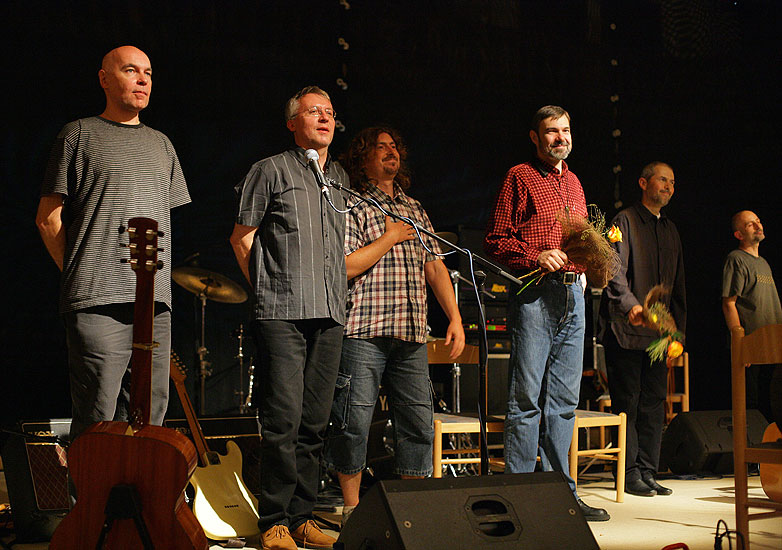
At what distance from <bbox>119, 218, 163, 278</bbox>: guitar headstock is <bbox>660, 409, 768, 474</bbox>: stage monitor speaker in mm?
3718

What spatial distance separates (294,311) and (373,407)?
1.85 feet

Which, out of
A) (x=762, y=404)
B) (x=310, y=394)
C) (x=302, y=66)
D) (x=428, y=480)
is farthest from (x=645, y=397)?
(x=302, y=66)

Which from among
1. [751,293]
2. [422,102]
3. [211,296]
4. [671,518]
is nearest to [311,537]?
[671,518]

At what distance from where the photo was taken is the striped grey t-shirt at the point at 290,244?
2783 mm

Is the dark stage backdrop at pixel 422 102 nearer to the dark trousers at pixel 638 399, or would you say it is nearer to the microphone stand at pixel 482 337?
the dark trousers at pixel 638 399

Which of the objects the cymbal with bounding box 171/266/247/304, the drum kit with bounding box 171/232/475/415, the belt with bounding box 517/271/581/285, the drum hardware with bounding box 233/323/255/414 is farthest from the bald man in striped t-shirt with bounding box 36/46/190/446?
the drum hardware with bounding box 233/323/255/414

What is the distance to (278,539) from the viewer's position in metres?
2.69

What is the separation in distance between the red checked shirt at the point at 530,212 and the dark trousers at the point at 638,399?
42.6 inches

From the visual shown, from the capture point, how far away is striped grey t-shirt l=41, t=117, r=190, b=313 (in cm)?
243

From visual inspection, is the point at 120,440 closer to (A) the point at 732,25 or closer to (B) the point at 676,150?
(B) the point at 676,150

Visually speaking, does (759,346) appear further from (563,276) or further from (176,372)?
(176,372)

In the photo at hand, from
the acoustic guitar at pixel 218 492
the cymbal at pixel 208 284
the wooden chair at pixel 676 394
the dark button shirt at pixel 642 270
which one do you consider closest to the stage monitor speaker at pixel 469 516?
the acoustic guitar at pixel 218 492

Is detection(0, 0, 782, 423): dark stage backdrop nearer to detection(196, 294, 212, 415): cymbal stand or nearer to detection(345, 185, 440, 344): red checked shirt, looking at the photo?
detection(196, 294, 212, 415): cymbal stand

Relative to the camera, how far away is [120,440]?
2.05m
